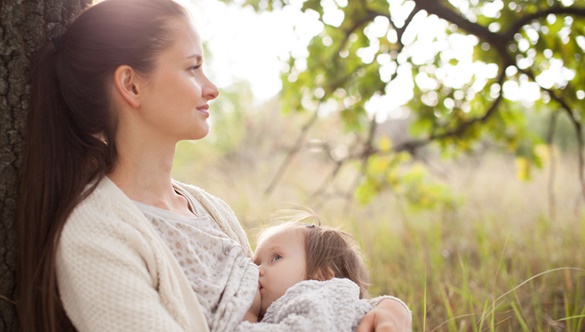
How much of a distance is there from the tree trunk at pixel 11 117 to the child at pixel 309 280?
24.8 inches

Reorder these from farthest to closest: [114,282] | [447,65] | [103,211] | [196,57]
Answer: [447,65] → [196,57] → [103,211] → [114,282]

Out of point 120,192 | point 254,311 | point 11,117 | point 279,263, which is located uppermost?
point 11,117

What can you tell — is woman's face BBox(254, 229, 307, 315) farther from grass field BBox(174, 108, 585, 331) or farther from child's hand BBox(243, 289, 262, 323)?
grass field BBox(174, 108, 585, 331)

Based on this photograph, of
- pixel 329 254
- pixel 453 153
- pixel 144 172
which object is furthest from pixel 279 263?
pixel 453 153

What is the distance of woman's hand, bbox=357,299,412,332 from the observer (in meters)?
1.52

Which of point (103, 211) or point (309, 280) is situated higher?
point (103, 211)

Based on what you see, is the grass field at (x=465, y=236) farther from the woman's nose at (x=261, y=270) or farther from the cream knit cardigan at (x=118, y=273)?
the cream knit cardigan at (x=118, y=273)

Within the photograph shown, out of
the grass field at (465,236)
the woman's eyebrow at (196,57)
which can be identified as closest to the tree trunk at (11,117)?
the woman's eyebrow at (196,57)

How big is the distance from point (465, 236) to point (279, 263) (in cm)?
324

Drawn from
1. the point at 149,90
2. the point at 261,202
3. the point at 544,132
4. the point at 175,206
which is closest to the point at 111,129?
the point at 149,90

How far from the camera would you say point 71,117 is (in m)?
1.57

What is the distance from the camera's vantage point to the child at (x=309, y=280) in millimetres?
1455

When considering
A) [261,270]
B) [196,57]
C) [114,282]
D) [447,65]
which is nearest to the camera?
[114,282]

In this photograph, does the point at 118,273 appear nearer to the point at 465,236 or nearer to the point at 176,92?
the point at 176,92
